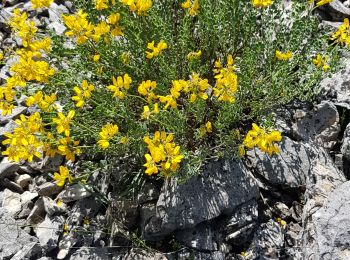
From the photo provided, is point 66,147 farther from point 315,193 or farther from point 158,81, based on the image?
point 315,193

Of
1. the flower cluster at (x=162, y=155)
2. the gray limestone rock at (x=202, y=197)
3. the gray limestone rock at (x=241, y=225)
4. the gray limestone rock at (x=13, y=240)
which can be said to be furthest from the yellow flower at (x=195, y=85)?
the gray limestone rock at (x=13, y=240)

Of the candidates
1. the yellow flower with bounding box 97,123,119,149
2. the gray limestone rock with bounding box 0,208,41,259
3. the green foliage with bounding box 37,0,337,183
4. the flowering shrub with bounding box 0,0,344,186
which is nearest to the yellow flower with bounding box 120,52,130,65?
the green foliage with bounding box 37,0,337,183

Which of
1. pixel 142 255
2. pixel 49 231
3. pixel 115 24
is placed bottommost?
pixel 142 255

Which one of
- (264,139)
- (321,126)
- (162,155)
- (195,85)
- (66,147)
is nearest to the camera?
(162,155)

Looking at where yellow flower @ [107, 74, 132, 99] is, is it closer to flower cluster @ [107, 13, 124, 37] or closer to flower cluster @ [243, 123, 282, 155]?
flower cluster @ [107, 13, 124, 37]

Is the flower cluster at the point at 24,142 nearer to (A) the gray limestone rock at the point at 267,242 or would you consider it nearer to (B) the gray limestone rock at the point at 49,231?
(B) the gray limestone rock at the point at 49,231

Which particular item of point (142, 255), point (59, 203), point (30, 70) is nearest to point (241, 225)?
point (142, 255)

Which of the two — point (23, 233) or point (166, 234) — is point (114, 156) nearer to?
point (166, 234)
